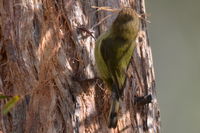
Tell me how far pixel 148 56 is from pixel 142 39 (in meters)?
0.21

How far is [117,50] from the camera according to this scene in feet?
17.5

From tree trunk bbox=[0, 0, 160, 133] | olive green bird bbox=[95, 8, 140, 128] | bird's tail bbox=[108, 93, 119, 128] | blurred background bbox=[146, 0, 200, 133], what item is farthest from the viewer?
blurred background bbox=[146, 0, 200, 133]

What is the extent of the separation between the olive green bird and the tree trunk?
8cm

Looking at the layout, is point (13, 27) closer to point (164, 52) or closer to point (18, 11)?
point (18, 11)

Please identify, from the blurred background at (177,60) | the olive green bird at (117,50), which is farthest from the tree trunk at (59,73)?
the blurred background at (177,60)

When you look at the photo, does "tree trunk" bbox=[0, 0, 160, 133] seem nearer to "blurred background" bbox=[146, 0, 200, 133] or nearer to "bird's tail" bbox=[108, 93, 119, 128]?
"bird's tail" bbox=[108, 93, 119, 128]

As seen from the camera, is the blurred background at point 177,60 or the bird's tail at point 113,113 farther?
the blurred background at point 177,60

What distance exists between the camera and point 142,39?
5.24 metres

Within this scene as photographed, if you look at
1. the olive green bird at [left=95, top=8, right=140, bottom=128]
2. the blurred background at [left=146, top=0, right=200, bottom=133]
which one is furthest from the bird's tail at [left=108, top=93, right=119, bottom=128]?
the blurred background at [left=146, top=0, right=200, bottom=133]

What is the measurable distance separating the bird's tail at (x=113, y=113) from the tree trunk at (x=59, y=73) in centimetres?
10

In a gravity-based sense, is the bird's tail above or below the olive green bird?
below

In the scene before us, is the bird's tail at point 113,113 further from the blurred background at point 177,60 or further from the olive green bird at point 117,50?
the blurred background at point 177,60

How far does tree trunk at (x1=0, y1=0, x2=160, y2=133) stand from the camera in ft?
15.2

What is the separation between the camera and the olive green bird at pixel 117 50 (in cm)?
502
